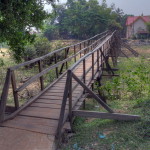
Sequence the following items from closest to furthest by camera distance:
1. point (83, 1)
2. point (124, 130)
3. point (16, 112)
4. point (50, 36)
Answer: point (124, 130)
point (16, 112)
point (83, 1)
point (50, 36)

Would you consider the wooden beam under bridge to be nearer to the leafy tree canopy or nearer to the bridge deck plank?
the bridge deck plank

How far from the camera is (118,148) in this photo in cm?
282

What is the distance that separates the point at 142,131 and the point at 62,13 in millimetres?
42498

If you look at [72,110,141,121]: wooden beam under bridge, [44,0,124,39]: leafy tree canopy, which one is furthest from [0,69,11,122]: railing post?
[44,0,124,39]: leafy tree canopy

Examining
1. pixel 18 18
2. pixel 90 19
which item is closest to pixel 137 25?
pixel 90 19

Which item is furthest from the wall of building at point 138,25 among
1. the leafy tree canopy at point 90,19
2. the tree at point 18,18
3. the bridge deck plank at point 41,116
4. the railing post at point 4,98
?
the railing post at point 4,98

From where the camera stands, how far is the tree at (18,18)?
383 cm

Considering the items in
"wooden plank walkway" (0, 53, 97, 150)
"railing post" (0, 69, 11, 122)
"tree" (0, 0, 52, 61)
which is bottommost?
"wooden plank walkway" (0, 53, 97, 150)

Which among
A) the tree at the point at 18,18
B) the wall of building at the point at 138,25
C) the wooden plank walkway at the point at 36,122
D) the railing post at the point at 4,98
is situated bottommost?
the wooden plank walkway at the point at 36,122

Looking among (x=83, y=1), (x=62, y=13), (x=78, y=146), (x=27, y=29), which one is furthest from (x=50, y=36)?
(x=78, y=146)

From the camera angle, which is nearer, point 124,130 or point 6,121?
point 124,130

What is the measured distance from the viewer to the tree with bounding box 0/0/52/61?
383 cm

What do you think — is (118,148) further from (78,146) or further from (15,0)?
(15,0)

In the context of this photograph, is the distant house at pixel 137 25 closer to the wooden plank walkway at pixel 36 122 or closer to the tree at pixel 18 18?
the tree at pixel 18 18
